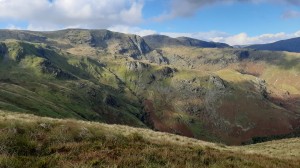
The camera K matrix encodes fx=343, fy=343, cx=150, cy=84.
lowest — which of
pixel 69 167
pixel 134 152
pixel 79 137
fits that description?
pixel 79 137

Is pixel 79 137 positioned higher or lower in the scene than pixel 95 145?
lower

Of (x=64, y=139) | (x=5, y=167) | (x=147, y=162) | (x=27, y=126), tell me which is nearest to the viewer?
(x=5, y=167)

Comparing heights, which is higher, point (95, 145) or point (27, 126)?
point (95, 145)

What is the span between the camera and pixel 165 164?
15.0 m

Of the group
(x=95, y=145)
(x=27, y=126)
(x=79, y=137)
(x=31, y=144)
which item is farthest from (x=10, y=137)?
(x=27, y=126)

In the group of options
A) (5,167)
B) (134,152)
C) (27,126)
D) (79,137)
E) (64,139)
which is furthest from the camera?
(27,126)

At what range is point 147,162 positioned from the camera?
1466 centimetres

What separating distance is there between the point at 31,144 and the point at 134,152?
5302 mm

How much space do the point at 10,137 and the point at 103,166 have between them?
22.6 feet

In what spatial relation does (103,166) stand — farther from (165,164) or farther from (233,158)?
(233,158)

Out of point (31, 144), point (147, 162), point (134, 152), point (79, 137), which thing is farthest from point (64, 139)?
point (147, 162)

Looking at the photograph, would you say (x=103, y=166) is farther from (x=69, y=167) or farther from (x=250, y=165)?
(x=250, y=165)

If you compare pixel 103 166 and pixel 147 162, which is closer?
pixel 103 166

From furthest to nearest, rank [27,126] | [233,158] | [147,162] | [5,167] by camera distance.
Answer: [27,126] → [233,158] → [147,162] → [5,167]
